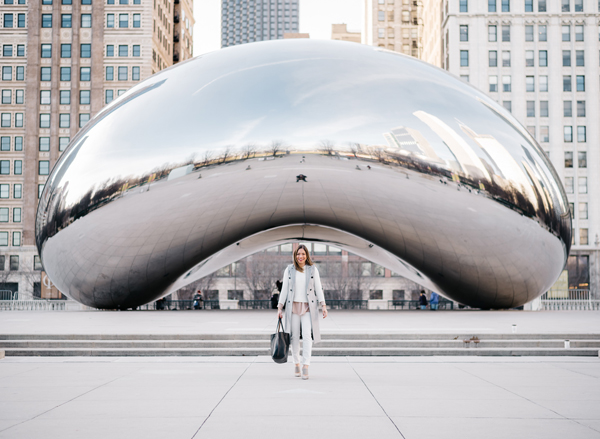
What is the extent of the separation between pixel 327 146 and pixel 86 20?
5949 centimetres

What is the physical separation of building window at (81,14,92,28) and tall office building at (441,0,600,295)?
37618 millimetres

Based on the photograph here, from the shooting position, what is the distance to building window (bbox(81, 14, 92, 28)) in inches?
2606

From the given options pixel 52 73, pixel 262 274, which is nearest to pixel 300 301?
pixel 262 274

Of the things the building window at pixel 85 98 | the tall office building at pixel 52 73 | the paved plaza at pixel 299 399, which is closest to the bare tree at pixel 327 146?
the paved plaza at pixel 299 399

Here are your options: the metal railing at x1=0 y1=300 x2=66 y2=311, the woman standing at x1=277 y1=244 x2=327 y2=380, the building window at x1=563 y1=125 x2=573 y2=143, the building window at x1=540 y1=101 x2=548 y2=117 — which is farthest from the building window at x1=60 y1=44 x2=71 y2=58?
the woman standing at x1=277 y1=244 x2=327 y2=380

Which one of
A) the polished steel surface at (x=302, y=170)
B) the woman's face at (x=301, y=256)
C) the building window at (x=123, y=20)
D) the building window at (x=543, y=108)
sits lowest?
the woman's face at (x=301, y=256)

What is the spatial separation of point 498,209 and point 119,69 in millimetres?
57726

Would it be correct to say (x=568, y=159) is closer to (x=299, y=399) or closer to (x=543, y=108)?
(x=543, y=108)

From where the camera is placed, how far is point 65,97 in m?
66.6

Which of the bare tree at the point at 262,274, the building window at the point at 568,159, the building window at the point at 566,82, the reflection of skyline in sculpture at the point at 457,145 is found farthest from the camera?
the building window at the point at 566,82

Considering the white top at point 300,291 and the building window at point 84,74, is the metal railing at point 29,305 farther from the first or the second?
the building window at point 84,74

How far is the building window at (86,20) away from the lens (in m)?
66.2

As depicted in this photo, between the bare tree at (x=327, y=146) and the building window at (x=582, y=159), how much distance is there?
60.8m

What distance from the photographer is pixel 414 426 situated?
4977 millimetres
